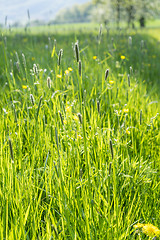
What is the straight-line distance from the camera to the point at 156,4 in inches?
983

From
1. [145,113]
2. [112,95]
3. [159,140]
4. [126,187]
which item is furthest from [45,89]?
[126,187]

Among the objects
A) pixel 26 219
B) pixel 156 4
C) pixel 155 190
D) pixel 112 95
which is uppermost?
pixel 156 4

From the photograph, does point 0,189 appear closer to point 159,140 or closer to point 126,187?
point 126,187

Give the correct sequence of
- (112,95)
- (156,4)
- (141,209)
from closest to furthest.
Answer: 1. (141,209)
2. (112,95)
3. (156,4)

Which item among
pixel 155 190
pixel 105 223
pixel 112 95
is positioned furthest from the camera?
pixel 112 95

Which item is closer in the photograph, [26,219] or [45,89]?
[26,219]

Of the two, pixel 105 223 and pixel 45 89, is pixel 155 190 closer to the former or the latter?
pixel 105 223

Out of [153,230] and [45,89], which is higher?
[45,89]

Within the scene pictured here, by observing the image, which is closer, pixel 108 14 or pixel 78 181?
pixel 78 181

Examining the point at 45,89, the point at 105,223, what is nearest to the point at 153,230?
the point at 105,223

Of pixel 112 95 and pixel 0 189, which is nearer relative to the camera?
pixel 0 189

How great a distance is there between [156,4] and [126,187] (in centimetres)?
2726

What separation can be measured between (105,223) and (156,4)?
90.5 feet

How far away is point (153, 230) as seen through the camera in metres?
0.99
